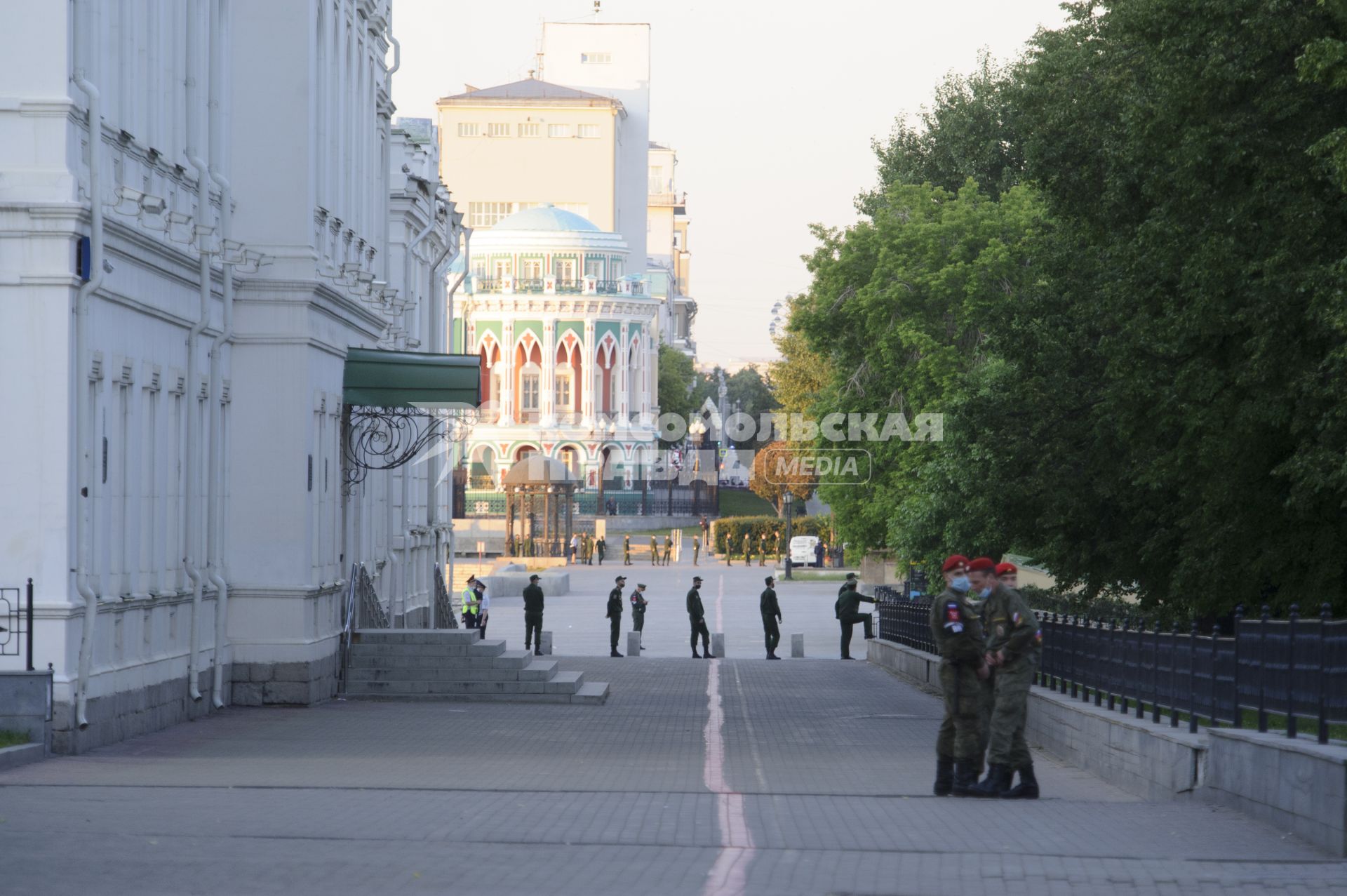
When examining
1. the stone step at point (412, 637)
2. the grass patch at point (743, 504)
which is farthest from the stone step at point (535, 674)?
the grass patch at point (743, 504)

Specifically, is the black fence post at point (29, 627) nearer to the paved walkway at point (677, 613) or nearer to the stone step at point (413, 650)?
the stone step at point (413, 650)

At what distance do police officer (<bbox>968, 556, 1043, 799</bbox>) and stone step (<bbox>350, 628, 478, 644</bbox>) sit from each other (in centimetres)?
1166

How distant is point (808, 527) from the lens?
8544 centimetres

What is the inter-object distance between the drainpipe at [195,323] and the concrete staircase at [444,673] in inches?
160

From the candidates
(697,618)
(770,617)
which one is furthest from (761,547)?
(697,618)

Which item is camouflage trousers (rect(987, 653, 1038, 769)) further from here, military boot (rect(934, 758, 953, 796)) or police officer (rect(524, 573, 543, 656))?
police officer (rect(524, 573, 543, 656))

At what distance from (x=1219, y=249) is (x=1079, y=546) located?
8.86m

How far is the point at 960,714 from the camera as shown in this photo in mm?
13516

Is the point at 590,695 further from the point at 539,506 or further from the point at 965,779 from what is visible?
the point at 539,506

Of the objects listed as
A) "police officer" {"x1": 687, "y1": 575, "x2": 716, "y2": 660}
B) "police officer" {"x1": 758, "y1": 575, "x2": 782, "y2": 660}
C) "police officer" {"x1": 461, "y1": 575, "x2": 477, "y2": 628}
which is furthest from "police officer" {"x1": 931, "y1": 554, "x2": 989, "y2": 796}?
"police officer" {"x1": 461, "y1": 575, "x2": 477, "y2": 628}

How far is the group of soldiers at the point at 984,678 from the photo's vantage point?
13359mm

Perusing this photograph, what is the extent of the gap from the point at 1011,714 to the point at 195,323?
33.6ft

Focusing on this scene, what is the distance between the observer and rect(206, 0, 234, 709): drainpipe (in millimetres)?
20656

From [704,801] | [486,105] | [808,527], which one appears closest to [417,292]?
[704,801]
